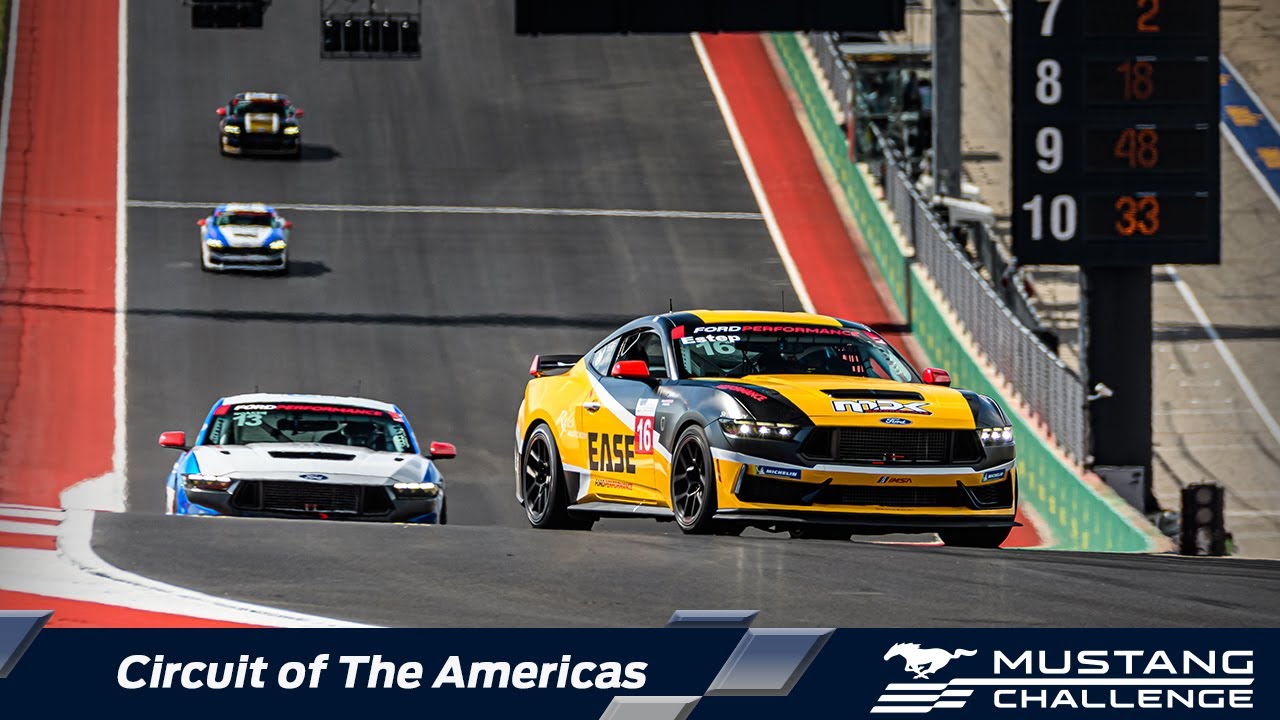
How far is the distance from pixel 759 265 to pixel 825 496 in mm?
26968

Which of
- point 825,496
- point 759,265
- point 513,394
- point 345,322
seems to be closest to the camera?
point 825,496

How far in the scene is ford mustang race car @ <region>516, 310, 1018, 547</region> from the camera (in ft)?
41.1

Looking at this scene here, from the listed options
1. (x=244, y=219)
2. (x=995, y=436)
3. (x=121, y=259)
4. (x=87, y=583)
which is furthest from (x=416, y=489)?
(x=121, y=259)

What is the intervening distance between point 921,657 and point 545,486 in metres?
8.61

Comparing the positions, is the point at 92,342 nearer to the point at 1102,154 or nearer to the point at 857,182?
the point at 857,182

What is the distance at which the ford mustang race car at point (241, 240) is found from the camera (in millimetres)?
38188

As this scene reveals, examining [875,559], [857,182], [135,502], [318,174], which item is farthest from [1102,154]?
[318,174]

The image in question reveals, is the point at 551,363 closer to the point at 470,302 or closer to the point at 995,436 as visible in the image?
the point at 995,436

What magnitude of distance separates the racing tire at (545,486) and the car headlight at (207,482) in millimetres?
2098

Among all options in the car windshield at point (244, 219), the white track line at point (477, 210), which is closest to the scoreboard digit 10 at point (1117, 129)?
the car windshield at point (244, 219)

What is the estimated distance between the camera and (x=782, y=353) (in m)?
14.0

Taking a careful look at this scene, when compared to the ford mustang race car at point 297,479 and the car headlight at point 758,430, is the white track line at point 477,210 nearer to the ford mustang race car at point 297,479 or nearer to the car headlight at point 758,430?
the ford mustang race car at point 297,479

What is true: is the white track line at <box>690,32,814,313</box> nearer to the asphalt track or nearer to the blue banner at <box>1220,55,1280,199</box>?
the asphalt track

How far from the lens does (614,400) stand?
1413 centimetres
